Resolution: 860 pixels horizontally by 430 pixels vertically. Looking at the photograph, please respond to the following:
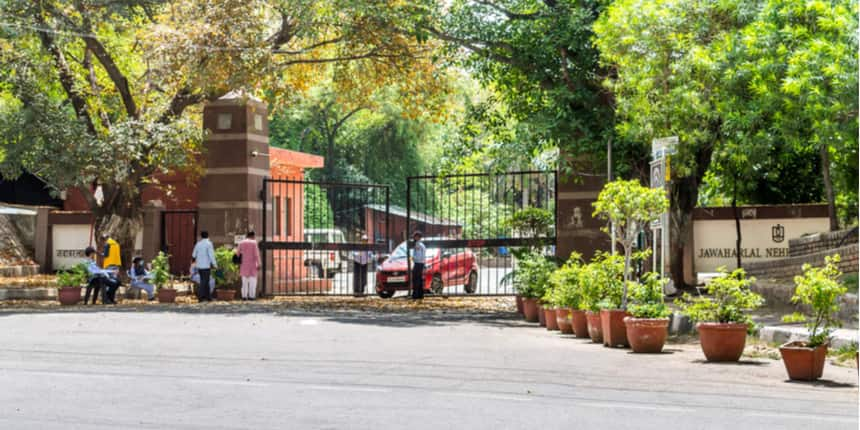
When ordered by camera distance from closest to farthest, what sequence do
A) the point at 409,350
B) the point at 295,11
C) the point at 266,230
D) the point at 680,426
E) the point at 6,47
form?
1. the point at 680,426
2. the point at 409,350
3. the point at 295,11
4. the point at 6,47
5. the point at 266,230

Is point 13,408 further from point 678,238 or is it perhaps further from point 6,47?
point 6,47

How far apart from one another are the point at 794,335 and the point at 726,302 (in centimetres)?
174

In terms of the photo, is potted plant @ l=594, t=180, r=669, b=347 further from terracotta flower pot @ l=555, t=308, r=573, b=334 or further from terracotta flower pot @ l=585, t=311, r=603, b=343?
terracotta flower pot @ l=555, t=308, r=573, b=334

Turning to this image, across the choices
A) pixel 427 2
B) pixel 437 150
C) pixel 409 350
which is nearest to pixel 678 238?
pixel 427 2

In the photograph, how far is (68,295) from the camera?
24.8 m

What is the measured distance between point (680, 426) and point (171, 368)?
560 cm

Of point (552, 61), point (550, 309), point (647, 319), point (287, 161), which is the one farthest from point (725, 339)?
point (287, 161)

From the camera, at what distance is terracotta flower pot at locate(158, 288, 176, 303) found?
2570cm

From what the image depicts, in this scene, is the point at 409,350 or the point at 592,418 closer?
the point at 592,418

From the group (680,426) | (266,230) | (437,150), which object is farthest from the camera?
(437,150)

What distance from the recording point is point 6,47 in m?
25.5

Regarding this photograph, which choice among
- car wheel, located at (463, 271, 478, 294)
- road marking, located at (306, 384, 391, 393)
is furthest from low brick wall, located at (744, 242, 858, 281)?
road marking, located at (306, 384, 391, 393)

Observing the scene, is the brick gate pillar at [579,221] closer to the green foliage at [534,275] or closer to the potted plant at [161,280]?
the green foliage at [534,275]

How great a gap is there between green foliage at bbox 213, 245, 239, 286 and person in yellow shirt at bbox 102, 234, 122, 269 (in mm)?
2278
